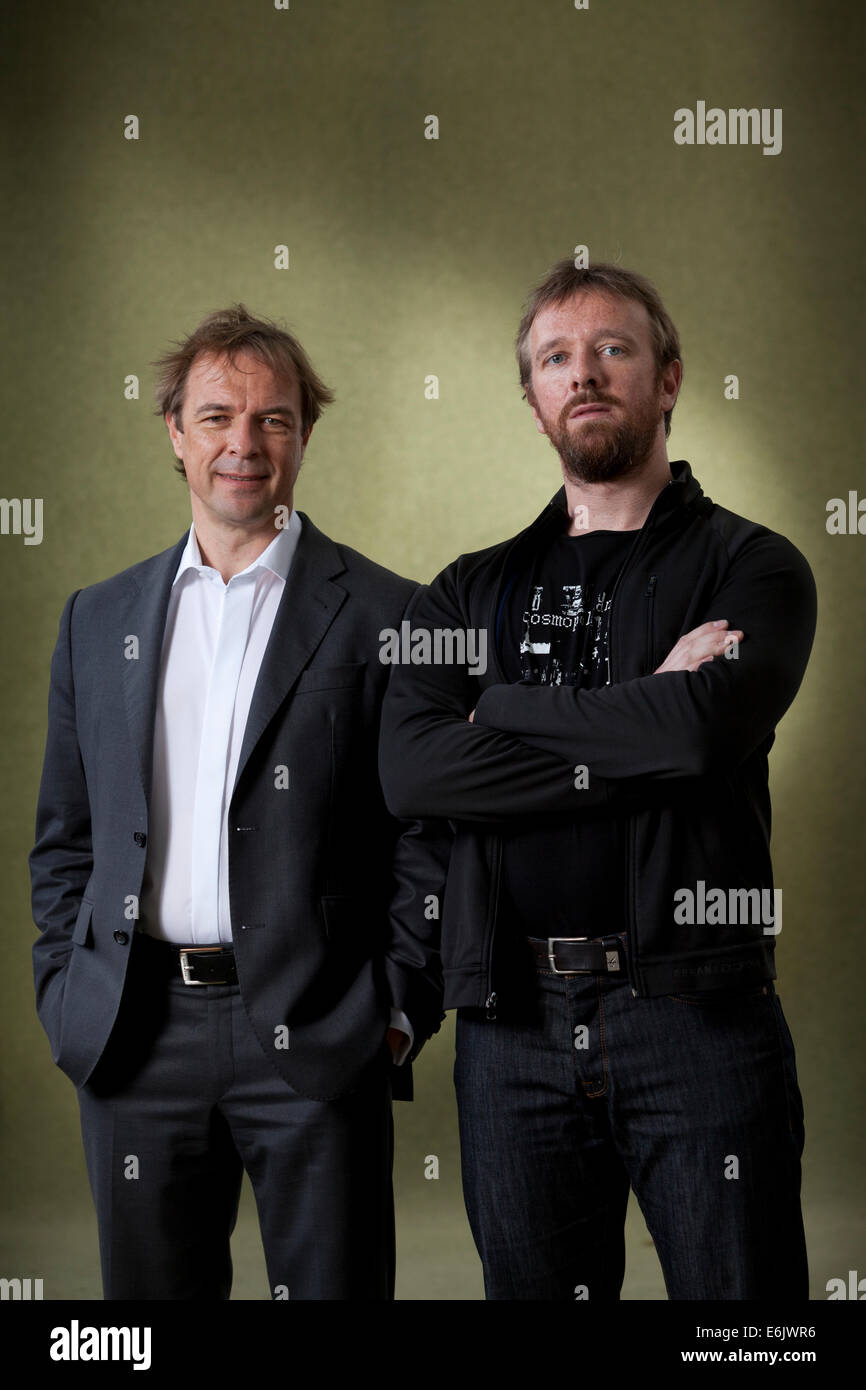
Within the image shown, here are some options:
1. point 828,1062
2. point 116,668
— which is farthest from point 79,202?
point 828,1062

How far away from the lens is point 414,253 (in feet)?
13.8

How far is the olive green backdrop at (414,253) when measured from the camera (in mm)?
4133

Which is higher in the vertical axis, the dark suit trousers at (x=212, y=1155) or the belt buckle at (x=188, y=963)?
the belt buckle at (x=188, y=963)

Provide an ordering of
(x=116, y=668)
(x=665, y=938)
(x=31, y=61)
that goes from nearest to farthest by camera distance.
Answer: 1. (x=665, y=938)
2. (x=116, y=668)
3. (x=31, y=61)

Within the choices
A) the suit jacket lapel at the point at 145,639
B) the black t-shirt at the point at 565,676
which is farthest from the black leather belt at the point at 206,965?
the black t-shirt at the point at 565,676

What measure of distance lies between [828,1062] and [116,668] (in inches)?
107

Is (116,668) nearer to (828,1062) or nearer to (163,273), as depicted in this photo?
(163,273)

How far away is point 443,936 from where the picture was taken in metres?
2.23

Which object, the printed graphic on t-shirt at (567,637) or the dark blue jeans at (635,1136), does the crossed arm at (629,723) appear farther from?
the dark blue jeans at (635,1136)

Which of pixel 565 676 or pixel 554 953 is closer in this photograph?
pixel 554 953

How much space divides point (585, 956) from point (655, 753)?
0.32 meters

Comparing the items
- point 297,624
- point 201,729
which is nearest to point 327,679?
point 297,624

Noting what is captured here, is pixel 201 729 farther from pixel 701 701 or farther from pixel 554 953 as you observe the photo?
pixel 701 701

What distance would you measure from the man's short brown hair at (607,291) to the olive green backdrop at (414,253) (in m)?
1.78
